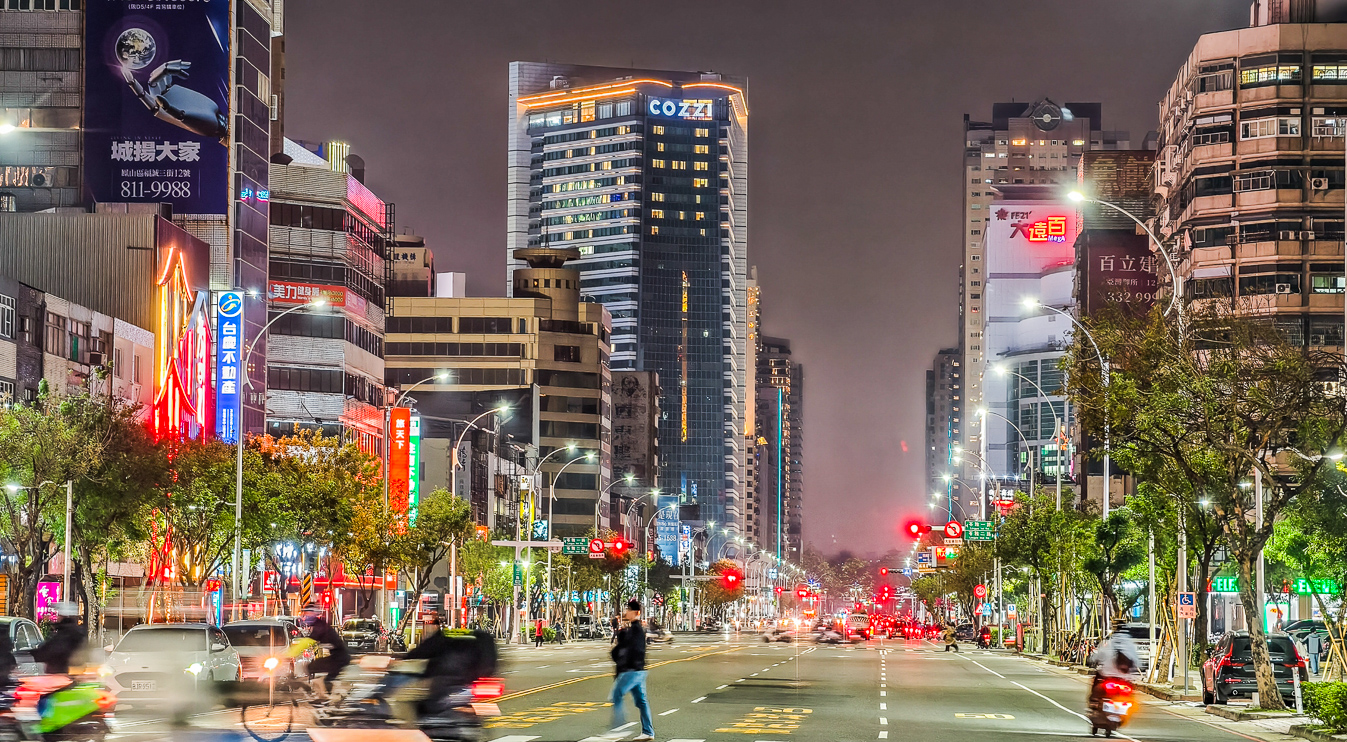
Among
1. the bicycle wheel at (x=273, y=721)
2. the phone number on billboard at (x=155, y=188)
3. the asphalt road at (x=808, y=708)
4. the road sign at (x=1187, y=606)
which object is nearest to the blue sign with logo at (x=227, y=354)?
the phone number on billboard at (x=155, y=188)

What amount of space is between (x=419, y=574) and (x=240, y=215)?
100 ft

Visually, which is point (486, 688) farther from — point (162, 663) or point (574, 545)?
point (574, 545)

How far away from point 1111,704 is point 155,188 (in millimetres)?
85837

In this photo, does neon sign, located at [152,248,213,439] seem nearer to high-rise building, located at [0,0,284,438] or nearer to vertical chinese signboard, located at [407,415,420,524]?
high-rise building, located at [0,0,284,438]

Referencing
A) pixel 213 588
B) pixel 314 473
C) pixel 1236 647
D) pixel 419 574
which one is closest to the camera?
pixel 1236 647

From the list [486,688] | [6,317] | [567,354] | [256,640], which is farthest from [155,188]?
[567,354]

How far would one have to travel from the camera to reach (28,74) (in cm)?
10375

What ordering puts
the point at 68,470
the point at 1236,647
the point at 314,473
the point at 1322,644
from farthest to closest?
the point at 314,473
the point at 1322,644
the point at 68,470
the point at 1236,647

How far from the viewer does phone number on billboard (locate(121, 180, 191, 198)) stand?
332 ft

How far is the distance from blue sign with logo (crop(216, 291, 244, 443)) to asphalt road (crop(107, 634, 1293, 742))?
31387 millimetres

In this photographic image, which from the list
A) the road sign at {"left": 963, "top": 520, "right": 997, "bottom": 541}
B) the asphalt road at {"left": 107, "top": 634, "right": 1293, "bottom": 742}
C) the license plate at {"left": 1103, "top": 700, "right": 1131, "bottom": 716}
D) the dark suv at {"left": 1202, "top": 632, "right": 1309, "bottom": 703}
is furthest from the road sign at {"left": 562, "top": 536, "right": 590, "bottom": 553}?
the license plate at {"left": 1103, "top": 700, "right": 1131, "bottom": 716}

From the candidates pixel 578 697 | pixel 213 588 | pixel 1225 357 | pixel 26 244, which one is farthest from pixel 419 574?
pixel 1225 357

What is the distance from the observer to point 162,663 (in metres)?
29.5

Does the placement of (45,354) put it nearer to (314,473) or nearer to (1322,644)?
(314,473)
